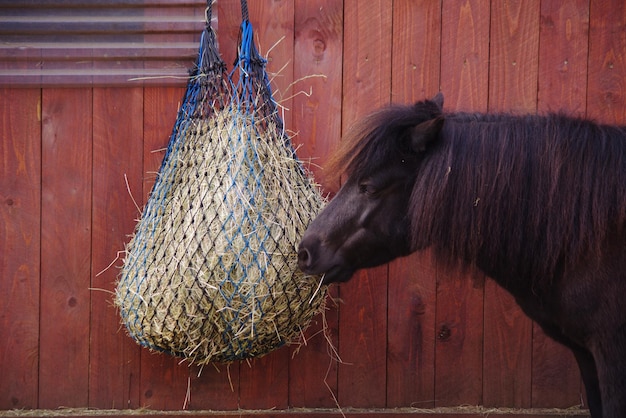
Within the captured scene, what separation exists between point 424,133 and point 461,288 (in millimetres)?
1317

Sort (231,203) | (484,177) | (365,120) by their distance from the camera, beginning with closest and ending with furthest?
1. (484,177)
2. (365,120)
3. (231,203)

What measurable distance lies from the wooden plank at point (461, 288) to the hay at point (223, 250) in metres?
0.88

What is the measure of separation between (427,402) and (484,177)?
5.20 ft

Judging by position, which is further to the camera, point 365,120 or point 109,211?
point 109,211

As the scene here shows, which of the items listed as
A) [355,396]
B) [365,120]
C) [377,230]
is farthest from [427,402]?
[365,120]

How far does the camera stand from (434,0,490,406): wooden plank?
3758 mm

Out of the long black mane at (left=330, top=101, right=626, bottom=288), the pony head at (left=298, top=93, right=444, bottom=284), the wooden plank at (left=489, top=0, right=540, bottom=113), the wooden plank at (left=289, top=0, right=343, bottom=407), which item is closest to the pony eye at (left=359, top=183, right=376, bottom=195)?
the pony head at (left=298, top=93, right=444, bottom=284)

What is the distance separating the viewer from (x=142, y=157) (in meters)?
3.70

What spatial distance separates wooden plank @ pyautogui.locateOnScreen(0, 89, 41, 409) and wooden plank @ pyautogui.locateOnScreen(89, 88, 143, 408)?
0.91 feet

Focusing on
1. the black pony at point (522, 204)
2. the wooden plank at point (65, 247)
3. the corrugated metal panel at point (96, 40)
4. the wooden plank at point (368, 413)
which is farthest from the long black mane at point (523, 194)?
the wooden plank at point (65, 247)

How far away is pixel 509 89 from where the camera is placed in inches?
149

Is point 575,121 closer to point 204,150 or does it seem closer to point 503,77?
point 503,77

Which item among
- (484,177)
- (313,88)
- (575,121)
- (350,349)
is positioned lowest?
(350,349)

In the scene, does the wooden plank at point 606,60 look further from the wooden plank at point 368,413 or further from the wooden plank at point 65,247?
the wooden plank at point 65,247
